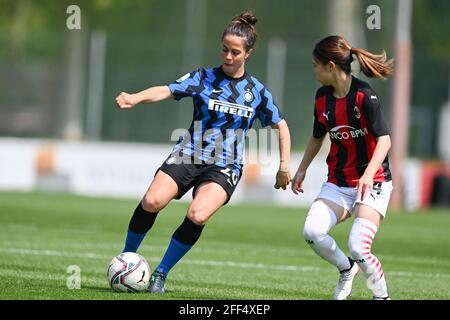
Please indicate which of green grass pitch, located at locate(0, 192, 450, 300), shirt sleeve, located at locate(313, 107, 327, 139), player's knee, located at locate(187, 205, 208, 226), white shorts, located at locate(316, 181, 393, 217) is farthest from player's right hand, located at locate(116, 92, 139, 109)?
white shorts, located at locate(316, 181, 393, 217)

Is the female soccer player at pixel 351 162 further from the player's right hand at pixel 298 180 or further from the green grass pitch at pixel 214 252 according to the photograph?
the green grass pitch at pixel 214 252

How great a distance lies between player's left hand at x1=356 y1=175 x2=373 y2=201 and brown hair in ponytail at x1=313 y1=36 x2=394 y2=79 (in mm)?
802

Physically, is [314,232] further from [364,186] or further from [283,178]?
[283,178]

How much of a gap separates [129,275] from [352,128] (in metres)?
2.03

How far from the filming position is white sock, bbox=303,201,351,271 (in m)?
8.52

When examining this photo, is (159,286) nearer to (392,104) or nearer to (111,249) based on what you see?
(111,249)

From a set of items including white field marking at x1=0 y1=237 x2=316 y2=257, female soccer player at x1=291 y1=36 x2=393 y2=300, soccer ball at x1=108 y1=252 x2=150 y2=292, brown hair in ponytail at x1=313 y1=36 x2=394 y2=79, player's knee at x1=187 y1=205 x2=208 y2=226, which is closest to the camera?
female soccer player at x1=291 y1=36 x2=393 y2=300

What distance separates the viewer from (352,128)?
8.70m

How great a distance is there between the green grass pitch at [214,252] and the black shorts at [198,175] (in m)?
0.83

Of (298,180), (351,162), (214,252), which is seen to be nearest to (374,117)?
(351,162)

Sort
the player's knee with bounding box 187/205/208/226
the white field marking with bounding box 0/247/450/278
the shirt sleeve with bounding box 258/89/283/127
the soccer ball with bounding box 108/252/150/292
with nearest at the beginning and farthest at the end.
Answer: the soccer ball with bounding box 108/252/150/292 < the player's knee with bounding box 187/205/208/226 < the shirt sleeve with bounding box 258/89/283/127 < the white field marking with bounding box 0/247/450/278

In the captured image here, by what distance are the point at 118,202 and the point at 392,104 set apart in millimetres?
7398

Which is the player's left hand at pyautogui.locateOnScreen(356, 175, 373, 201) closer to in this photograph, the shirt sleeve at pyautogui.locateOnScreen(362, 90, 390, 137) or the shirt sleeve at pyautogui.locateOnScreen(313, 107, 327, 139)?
the shirt sleeve at pyautogui.locateOnScreen(362, 90, 390, 137)
